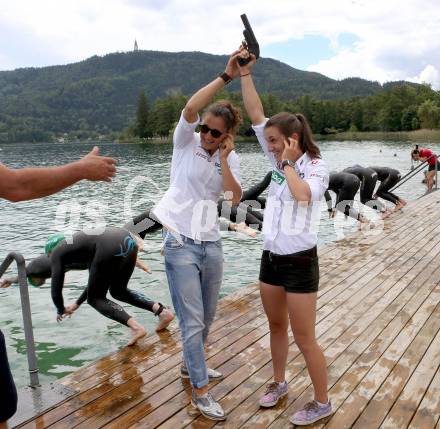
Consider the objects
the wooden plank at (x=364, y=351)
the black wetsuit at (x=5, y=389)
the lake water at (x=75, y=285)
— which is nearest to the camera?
the black wetsuit at (x=5, y=389)

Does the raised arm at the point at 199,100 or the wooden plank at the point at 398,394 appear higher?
the raised arm at the point at 199,100

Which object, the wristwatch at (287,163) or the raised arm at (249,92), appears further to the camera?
the raised arm at (249,92)

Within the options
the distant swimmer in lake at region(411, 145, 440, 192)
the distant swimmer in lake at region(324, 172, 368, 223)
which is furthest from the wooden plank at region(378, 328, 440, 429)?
the distant swimmer in lake at region(411, 145, 440, 192)

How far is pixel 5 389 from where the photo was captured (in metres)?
2.41

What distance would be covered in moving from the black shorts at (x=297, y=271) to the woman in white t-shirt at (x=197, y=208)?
49 cm

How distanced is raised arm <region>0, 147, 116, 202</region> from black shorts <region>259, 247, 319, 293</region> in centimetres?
130

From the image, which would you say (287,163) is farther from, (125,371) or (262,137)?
(125,371)

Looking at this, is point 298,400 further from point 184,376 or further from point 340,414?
point 184,376

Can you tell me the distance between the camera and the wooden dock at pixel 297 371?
346cm

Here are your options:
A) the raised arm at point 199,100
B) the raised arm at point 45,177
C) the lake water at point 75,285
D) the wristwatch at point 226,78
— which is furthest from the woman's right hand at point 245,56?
the lake water at point 75,285

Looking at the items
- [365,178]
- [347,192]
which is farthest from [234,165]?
[365,178]

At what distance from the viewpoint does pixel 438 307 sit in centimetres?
565

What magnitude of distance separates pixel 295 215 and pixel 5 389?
77.2 inches

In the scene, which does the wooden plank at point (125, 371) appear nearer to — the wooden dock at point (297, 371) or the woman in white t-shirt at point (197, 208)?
the wooden dock at point (297, 371)
